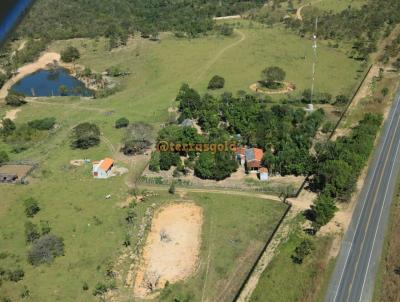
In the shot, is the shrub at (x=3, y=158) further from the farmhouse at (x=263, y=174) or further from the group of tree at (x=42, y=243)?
the farmhouse at (x=263, y=174)

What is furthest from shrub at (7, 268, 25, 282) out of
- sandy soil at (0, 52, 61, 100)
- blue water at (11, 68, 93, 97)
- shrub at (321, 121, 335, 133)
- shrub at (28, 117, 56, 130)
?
sandy soil at (0, 52, 61, 100)

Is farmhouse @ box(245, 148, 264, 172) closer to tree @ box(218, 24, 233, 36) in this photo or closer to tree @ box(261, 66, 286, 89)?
tree @ box(261, 66, 286, 89)

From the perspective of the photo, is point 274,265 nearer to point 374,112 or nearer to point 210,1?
point 374,112

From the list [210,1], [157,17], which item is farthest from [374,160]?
[210,1]

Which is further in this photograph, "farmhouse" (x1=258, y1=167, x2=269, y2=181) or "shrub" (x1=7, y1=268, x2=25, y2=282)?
"farmhouse" (x1=258, y1=167, x2=269, y2=181)

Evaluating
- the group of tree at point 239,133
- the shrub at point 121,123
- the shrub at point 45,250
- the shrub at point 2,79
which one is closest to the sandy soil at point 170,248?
the group of tree at point 239,133

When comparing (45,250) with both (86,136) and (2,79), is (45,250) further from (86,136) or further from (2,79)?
(2,79)

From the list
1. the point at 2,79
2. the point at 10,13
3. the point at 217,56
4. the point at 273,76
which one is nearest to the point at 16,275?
the point at 10,13
